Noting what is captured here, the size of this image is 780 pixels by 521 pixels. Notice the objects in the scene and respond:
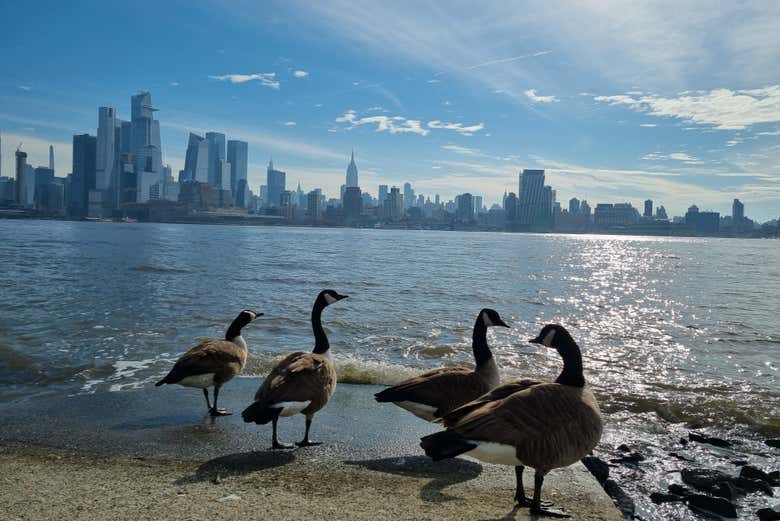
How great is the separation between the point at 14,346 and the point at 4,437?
310 inches

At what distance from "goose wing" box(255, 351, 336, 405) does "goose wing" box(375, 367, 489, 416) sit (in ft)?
2.36

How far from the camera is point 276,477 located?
5.89 metres

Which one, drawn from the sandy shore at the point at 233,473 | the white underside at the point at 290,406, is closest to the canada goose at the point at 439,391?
the sandy shore at the point at 233,473

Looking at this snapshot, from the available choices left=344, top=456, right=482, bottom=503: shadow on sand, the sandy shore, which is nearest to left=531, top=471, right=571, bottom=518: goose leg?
the sandy shore

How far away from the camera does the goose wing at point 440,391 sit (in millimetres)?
6961

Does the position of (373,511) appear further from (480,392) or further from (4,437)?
(4,437)

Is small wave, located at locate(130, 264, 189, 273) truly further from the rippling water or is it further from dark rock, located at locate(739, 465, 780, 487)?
dark rock, located at locate(739, 465, 780, 487)

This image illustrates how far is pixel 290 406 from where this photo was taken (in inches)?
258

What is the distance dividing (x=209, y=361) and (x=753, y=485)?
7.22 meters

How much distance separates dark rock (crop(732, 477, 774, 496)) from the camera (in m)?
6.93

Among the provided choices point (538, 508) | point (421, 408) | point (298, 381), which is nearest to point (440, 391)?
point (421, 408)

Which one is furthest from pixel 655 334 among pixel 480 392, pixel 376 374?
pixel 480 392

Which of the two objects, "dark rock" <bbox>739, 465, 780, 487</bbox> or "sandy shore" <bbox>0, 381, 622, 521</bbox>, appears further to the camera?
"dark rock" <bbox>739, 465, 780, 487</bbox>

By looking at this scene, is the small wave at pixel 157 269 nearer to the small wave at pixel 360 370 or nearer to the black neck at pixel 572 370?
the small wave at pixel 360 370
